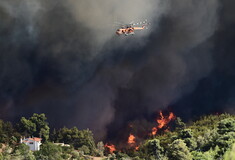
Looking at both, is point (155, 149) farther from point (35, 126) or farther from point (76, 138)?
point (35, 126)

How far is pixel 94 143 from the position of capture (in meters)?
138

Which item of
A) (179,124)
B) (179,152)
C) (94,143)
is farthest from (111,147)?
(179,152)

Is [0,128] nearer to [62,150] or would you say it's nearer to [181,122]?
[62,150]

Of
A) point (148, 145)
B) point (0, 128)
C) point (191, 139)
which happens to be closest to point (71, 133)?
point (0, 128)

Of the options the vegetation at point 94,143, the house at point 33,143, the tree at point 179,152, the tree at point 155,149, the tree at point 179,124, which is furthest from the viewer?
the tree at point 179,124

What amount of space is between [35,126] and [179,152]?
202 ft

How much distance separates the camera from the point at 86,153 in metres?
128

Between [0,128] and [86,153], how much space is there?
100ft

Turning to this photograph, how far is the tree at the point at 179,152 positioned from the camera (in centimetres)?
8731

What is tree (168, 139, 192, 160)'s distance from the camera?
87.3 metres

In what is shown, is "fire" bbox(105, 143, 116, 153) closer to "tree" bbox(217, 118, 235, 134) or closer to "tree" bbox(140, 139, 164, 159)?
"tree" bbox(140, 139, 164, 159)

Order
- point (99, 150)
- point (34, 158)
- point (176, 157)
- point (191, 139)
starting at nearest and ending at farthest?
point (176, 157), point (34, 158), point (191, 139), point (99, 150)

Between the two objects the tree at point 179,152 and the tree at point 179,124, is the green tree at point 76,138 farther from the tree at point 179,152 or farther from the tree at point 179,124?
the tree at point 179,152

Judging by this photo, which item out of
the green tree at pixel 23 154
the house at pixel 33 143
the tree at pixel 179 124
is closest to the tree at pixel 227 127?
the tree at pixel 179 124
